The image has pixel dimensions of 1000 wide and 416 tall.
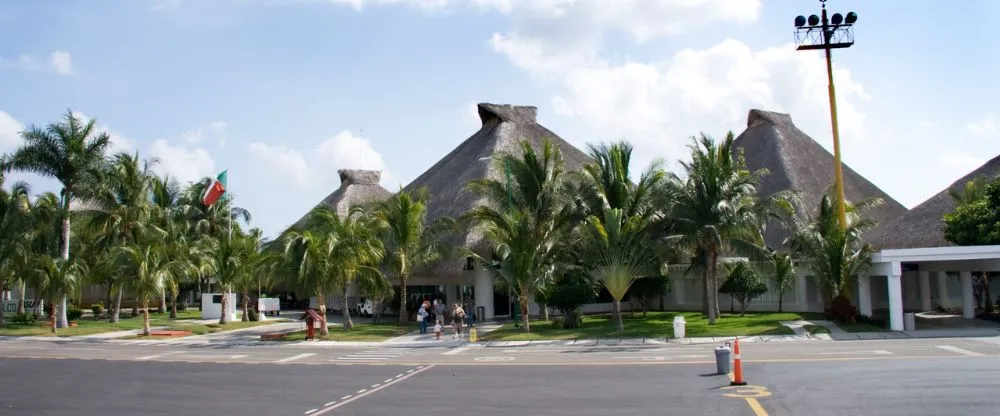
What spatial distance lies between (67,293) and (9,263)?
14.5 feet

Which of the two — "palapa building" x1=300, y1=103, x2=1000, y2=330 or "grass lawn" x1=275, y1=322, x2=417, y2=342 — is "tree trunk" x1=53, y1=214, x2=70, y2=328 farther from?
"palapa building" x1=300, y1=103, x2=1000, y2=330

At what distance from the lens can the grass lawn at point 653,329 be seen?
31359 mm

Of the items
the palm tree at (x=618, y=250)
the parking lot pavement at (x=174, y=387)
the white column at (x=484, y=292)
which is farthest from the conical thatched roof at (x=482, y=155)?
the parking lot pavement at (x=174, y=387)

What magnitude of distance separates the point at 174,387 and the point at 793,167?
39.7 m

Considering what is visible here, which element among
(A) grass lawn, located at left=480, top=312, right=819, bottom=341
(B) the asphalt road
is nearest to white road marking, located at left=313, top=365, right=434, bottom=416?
(B) the asphalt road

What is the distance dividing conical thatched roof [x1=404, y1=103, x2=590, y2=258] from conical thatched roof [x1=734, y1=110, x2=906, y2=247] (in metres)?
11.2

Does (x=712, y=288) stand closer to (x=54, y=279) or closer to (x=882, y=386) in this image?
(x=882, y=386)

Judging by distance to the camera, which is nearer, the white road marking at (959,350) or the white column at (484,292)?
the white road marking at (959,350)

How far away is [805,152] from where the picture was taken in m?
51.3

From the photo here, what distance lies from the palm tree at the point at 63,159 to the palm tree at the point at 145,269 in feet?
26.4

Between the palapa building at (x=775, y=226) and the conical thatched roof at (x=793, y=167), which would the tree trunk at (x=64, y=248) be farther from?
the conical thatched roof at (x=793, y=167)

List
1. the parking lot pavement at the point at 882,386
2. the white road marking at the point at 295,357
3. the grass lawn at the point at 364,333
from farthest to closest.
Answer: the grass lawn at the point at 364,333 → the white road marking at the point at 295,357 → the parking lot pavement at the point at 882,386

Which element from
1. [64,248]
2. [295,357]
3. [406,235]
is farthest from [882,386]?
[64,248]

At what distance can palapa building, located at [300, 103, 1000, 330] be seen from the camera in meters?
39.6
